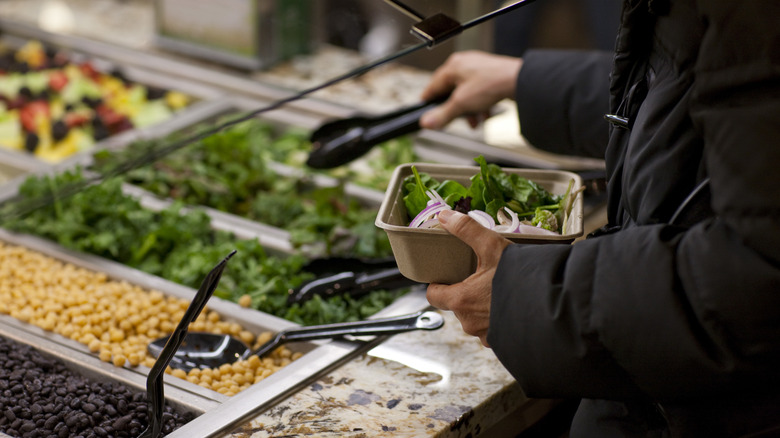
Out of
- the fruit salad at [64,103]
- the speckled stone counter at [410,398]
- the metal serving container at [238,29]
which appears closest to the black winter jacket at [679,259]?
the speckled stone counter at [410,398]

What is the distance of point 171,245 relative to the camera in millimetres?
Result: 2146

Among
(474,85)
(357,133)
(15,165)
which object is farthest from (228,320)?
(15,165)

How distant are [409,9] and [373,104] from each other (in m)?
1.17

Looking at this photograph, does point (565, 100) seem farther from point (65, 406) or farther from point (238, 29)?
point (238, 29)

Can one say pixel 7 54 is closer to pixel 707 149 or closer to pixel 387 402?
pixel 387 402

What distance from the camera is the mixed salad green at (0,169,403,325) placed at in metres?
1.88

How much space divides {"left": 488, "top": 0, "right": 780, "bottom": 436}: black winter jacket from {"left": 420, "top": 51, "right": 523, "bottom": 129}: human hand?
3.09 ft

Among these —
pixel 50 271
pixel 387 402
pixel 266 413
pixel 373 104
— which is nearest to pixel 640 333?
pixel 387 402

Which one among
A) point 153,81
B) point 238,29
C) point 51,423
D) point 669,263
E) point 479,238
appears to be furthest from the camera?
point 153,81

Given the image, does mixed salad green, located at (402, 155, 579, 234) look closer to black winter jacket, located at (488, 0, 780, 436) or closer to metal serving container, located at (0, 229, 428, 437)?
black winter jacket, located at (488, 0, 780, 436)

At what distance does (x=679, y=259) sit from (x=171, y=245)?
1470 millimetres

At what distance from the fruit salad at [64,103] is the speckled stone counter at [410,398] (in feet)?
5.17

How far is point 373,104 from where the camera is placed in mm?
2881

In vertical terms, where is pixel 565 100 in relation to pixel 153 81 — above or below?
above
